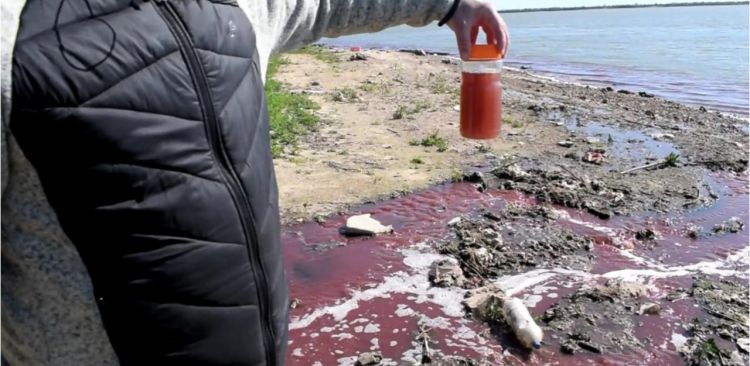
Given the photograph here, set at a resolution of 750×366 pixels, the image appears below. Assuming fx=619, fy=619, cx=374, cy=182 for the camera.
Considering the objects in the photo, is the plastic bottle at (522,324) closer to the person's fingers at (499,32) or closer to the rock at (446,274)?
the rock at (446,274)

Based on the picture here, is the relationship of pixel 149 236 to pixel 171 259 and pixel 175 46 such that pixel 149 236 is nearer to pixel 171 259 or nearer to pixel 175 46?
pixel 171 259

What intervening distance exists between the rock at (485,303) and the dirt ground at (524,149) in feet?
6.10

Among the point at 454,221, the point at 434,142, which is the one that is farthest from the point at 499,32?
the point at 434,142

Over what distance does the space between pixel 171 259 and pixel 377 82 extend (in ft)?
39.7

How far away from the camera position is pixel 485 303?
4012 millimetres

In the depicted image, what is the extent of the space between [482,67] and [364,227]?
3.06m

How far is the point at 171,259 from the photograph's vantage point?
3.52 ft

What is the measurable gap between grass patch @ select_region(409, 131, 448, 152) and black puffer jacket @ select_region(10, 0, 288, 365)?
256 inches

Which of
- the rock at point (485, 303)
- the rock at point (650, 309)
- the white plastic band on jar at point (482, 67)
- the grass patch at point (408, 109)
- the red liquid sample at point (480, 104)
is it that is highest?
the white plastic band on jar at point (482, 67)

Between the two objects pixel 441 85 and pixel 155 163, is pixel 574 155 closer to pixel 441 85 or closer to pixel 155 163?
pixel 441 85

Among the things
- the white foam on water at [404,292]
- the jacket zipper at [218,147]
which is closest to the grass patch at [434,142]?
the white foam on water at [404,292]

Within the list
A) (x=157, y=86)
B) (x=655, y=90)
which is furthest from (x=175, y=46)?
(x=655, y=90)

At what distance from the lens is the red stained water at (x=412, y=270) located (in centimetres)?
370

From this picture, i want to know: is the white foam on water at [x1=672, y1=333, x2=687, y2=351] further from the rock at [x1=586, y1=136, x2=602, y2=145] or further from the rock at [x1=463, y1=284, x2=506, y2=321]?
the rock at [x1=586, y1=136, x2=602, y2=145]
